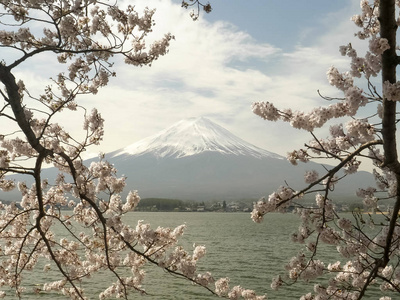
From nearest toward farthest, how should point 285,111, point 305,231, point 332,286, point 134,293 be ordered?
1. point 285,111
2. point 305,231
3. point 332,286
4. point 134,293

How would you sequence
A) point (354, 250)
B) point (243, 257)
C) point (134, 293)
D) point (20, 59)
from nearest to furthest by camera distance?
point (20, 59), point (354, 250), point (134, 293), point (243, 257)

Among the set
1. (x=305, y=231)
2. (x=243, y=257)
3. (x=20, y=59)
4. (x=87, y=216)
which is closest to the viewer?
(x=20, y=59)

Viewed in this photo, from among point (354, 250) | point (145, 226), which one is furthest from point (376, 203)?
point (145, 226)

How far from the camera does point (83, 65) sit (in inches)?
211

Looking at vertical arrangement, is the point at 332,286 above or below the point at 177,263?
below

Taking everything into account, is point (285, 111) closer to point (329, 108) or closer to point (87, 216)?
point (329, 108)

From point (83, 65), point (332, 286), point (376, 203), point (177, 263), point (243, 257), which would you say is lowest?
point (243, 257)

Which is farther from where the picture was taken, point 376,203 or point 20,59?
point 376,203

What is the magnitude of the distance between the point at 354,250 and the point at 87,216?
13.5ft

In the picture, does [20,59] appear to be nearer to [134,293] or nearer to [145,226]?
[145,226]

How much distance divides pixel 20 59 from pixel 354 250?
4.76m

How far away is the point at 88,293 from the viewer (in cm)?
1892

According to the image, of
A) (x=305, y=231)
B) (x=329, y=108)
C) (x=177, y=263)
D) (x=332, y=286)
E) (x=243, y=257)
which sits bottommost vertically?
(x=243, y=257)

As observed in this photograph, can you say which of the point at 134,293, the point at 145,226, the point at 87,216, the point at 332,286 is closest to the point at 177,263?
the point at 145,226
